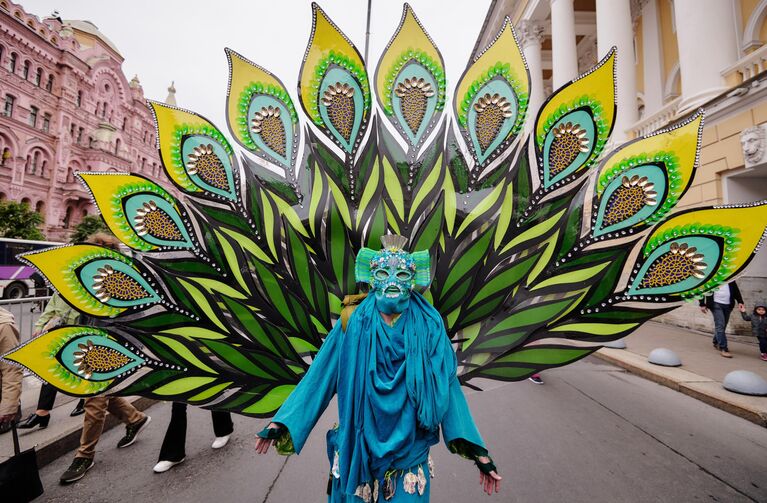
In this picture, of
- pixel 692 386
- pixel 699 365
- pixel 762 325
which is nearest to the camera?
pixel 692 386

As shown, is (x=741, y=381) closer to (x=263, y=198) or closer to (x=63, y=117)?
(x=263, y=198)

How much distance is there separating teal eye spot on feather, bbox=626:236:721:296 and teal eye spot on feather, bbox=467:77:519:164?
1.01m

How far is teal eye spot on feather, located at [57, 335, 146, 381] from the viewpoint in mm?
1811

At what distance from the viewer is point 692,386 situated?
17.2 feet

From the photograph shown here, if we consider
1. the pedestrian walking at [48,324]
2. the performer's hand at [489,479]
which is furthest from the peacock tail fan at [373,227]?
the pedestrian walking at [48,324]

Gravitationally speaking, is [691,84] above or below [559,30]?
below

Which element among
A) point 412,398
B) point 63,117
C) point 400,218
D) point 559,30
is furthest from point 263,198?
point 63,117

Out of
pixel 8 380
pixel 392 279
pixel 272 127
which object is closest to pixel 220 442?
pixel 8 380

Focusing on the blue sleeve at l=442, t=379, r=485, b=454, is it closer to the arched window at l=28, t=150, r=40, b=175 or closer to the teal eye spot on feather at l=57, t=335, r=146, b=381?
the teal eye spot on feather at l=57, t=335, r=146, b=381

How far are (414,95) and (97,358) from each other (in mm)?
2258

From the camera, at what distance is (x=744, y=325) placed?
8.09 meters

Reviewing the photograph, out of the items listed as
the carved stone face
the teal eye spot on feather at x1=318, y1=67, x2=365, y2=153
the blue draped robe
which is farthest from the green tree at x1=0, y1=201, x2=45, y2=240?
the carved stone face

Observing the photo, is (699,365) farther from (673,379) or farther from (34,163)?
(34,163)

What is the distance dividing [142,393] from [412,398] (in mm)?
1407
